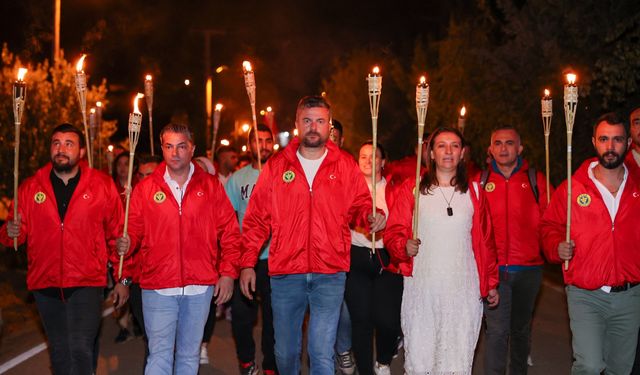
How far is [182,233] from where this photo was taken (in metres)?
7.31

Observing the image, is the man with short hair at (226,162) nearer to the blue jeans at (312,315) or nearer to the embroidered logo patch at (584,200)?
the blue jeans at (312,315)

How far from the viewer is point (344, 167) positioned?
7371 mm

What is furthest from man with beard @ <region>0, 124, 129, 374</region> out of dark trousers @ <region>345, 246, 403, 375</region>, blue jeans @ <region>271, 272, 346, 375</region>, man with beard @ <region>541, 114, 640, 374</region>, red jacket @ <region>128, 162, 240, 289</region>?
man with beard @ <region>541, 114, 640, 374</region>

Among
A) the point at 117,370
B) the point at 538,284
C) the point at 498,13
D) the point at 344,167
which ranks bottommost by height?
the point at 117,370

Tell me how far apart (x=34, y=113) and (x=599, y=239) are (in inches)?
610

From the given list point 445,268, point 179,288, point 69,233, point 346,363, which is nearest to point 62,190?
point 69,233

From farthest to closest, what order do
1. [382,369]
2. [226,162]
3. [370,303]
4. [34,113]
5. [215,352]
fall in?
1. [34,113]
2. [226,162]
3. [215,352]
4. [382,369]
5. [370,303]

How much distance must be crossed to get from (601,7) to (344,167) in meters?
13.3

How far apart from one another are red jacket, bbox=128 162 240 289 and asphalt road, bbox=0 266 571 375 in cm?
263

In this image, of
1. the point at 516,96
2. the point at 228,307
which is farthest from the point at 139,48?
the point at 228,307

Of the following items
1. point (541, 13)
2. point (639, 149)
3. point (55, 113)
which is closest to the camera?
point (639, 149)

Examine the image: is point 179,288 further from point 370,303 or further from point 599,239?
point 599,239

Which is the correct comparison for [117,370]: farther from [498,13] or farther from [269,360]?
[498,13]

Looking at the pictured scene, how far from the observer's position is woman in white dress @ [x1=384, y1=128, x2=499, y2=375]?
7113mm
